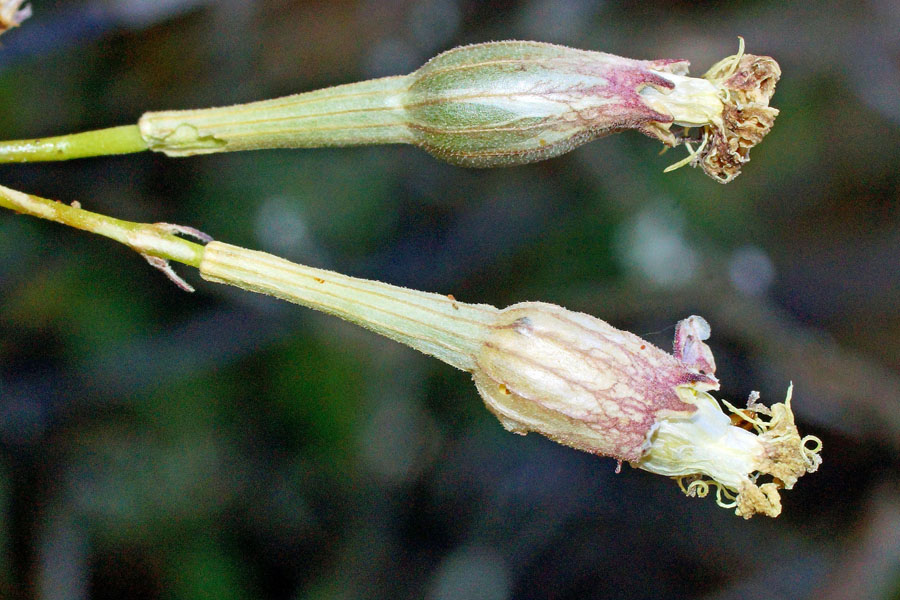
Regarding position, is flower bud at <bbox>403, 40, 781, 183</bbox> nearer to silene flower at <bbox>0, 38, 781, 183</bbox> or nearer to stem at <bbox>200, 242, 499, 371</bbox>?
silene flower at <bbox>0, 38, 781, 183</bbox>

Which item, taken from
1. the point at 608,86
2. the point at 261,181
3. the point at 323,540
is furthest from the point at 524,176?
the point at 608,86

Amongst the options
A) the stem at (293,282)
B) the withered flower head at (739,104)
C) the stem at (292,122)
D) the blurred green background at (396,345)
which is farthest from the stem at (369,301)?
the blurred green background at (396,345)

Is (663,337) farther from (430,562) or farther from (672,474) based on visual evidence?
(672,474)

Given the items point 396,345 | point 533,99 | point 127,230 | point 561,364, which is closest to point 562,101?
point 533,99

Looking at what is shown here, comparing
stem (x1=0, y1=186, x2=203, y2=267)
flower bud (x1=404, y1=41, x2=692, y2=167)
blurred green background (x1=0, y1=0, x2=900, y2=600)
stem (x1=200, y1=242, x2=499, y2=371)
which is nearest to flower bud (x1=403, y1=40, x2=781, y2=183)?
flower bud (x1=404, y1=41, x2=692, y2=167)

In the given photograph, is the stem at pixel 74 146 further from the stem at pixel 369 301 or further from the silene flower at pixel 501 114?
the stem at pixel 369 301

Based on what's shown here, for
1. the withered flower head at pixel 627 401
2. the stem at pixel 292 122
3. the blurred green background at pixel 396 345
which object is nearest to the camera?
the withered flower head at pixel 627 401
